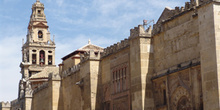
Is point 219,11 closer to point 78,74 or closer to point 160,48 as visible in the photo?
point 160,48

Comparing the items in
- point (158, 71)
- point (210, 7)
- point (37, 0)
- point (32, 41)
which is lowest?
point (158, 71)

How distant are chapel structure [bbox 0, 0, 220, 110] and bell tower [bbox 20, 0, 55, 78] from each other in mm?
33052

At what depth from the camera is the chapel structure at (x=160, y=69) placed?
24.5 metres

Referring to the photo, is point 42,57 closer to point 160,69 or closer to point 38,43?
point 38,43

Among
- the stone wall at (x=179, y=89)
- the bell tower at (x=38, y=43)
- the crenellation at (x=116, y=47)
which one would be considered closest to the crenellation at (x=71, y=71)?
the crenellation at (x=116, y=47)

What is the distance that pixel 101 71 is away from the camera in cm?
3656

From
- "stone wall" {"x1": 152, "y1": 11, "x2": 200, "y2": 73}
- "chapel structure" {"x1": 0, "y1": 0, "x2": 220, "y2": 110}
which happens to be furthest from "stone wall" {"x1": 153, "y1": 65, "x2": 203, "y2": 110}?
"stone wall" {"x1": 152, "y1": 11, "x2": 200, "y2": 73}

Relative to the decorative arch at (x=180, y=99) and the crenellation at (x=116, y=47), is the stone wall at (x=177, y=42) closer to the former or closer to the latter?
the decorative arch at (x=180, y=99)

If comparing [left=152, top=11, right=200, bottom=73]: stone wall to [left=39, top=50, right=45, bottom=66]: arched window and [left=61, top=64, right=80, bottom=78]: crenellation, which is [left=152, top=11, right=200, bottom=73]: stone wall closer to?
[left=61, top=64, right=80, bottom=78]: crenellation

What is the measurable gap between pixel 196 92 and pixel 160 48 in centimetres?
451

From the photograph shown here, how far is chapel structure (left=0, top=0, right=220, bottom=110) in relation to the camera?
80.5ft

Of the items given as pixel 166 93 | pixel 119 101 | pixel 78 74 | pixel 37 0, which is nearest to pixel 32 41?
pixel 37 0

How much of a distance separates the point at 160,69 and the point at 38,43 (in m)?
48.4

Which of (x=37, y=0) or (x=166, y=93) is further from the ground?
(x=37, y=0)
